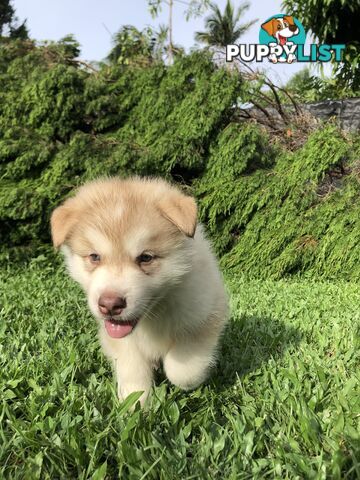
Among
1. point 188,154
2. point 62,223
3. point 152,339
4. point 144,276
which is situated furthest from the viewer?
point 188,154

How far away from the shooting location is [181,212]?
2182 mm

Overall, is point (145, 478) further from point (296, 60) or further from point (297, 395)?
point (296, 60)

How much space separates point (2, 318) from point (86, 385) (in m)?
1.39

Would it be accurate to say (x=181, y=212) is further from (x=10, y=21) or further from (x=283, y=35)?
(x=10, y=21)

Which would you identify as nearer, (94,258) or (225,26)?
(94,258)

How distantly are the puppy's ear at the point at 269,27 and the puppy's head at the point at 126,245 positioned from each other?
10591mm

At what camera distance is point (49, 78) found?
7012 millimetres

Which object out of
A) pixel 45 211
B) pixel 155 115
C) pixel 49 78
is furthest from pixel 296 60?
pixel 45 211

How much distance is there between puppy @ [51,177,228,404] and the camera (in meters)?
2.04

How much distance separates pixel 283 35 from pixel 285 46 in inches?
35.1

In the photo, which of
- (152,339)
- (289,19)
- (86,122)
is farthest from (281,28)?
(152,339)

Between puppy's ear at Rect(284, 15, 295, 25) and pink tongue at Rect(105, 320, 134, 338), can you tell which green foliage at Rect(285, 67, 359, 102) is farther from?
pink tongue at Rect(105, 320, 134, 338)

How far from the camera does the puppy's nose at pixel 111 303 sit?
1.92m

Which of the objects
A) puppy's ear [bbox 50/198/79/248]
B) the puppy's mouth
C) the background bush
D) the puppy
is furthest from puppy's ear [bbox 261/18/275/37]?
the puppy's mouth
